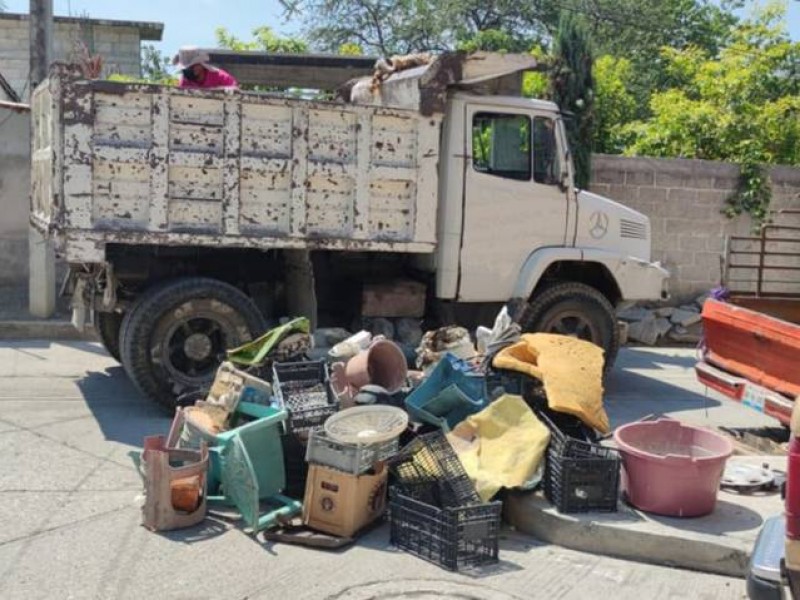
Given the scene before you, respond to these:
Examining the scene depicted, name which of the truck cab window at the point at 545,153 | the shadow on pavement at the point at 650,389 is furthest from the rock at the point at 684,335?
the truck cab window at the point at 545,153

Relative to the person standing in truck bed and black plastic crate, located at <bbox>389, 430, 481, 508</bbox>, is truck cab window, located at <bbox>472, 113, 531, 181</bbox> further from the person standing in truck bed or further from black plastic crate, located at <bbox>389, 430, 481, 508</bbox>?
black plastic crate, located at <bbox>389, 430, 481, 508</bbox>

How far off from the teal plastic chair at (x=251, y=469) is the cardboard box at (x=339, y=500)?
0.68ft

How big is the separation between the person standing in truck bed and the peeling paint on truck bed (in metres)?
0.98

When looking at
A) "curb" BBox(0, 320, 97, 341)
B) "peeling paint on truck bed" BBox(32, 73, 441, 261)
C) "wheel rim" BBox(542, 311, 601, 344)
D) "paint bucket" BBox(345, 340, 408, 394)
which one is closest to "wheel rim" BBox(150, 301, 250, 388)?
"peeling paint on truck bed" BBox(32, 73, 441, 261)

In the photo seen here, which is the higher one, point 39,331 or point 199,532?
point 39,331

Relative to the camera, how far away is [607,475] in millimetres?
5277

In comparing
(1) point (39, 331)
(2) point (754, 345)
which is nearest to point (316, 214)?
(2) point (754, 345)

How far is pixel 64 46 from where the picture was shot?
19.7m

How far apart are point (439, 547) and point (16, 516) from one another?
2.41 meters

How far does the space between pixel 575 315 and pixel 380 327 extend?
1933 millimetres

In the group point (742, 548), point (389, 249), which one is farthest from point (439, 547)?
point (389, 249)

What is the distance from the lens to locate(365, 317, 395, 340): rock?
870 centimetres

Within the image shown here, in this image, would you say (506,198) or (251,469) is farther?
→ (506,198)

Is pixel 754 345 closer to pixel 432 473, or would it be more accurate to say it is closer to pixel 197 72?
pixel 432 473
